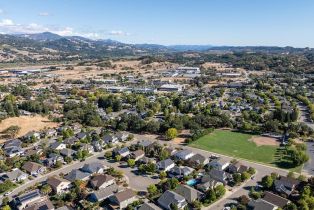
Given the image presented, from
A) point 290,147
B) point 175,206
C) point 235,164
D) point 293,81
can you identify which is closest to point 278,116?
point 290,147

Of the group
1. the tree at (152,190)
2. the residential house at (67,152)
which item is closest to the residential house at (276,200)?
the tree at (152,190)

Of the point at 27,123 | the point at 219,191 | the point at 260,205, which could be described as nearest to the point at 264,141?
the point at 219,191

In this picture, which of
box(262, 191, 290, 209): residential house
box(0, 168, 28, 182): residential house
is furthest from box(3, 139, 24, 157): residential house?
box(262, 191, 290, 209): residential house

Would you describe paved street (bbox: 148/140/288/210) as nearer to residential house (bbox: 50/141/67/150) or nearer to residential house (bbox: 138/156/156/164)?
residential house (bbox: 138/156/156/164)

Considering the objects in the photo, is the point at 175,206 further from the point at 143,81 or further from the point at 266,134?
the point at 143,81

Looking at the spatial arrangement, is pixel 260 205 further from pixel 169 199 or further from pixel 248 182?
pixel 169 199

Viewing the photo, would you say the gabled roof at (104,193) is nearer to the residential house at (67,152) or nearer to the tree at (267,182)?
the residential house at (67,152)
